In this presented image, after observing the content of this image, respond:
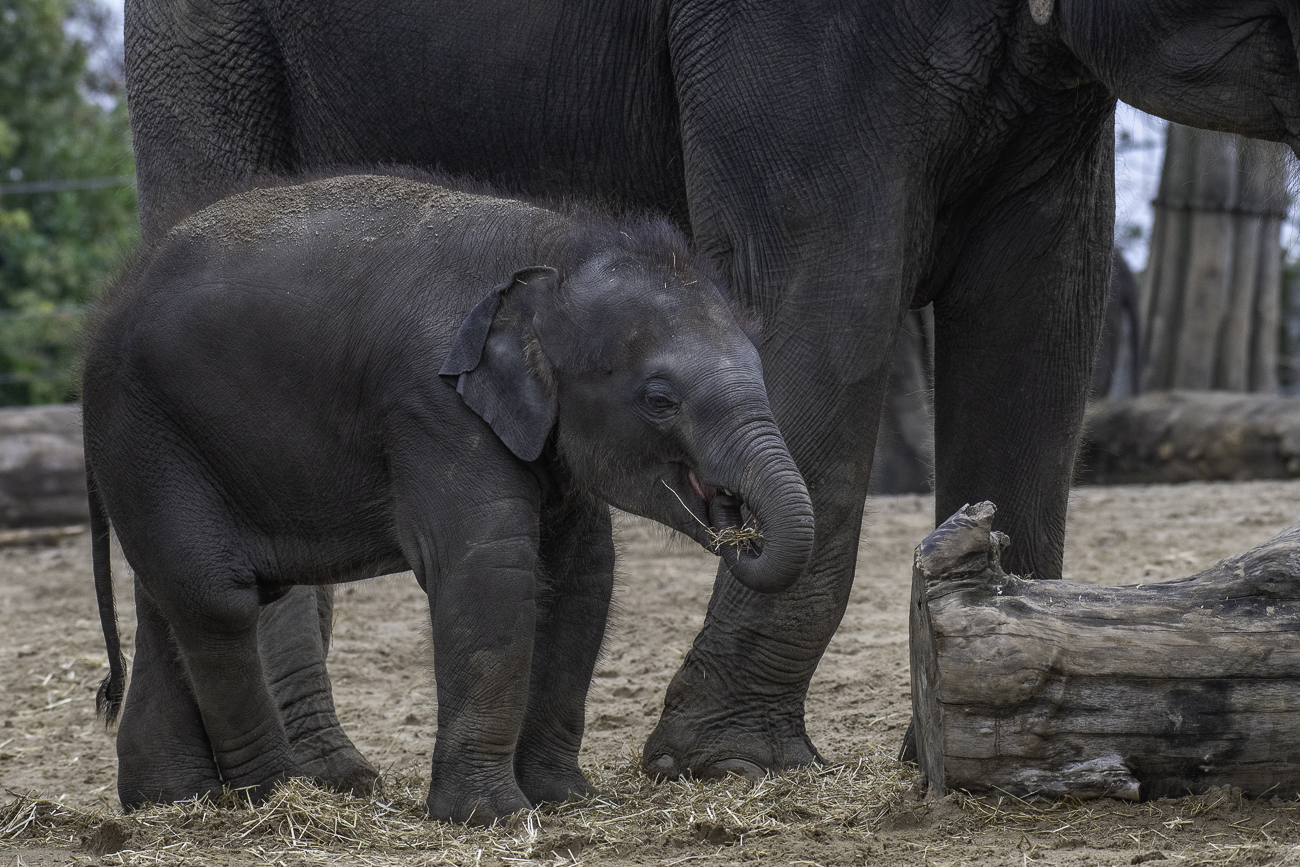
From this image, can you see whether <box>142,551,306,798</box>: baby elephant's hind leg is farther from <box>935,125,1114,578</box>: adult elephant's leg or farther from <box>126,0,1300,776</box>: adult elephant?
<box>935,125,1114,578</box>: adult elephant's leg

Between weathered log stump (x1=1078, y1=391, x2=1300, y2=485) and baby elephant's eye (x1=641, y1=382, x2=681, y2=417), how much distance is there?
293 inches

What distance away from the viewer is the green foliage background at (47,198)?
15398 millimetres

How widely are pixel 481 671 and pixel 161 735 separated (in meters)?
0.98

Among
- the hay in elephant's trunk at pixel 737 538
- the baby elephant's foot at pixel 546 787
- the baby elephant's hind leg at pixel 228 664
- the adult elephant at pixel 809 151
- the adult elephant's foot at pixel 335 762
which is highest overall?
the adult elephant at pixel 809 151

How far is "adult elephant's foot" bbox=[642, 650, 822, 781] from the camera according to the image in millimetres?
3920

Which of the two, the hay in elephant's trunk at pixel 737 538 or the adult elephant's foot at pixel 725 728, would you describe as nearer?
the hay in elephant's trunk at pixel 737 538

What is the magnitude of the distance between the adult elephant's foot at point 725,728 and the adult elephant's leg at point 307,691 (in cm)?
76

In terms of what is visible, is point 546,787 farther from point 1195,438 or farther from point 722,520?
point 1195,438

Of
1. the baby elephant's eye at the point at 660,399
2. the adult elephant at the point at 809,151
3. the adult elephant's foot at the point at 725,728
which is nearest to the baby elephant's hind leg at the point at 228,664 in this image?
the adult elephant at the point at 809,151

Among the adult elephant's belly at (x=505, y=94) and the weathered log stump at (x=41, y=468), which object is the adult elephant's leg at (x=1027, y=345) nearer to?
the adult elephant's belly at (x=505, y=94)

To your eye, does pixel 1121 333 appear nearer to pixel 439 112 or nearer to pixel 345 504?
pixel 439 112

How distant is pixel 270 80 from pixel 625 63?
3.59ft

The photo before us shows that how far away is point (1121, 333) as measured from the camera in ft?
53.5

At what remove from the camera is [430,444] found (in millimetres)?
3357
